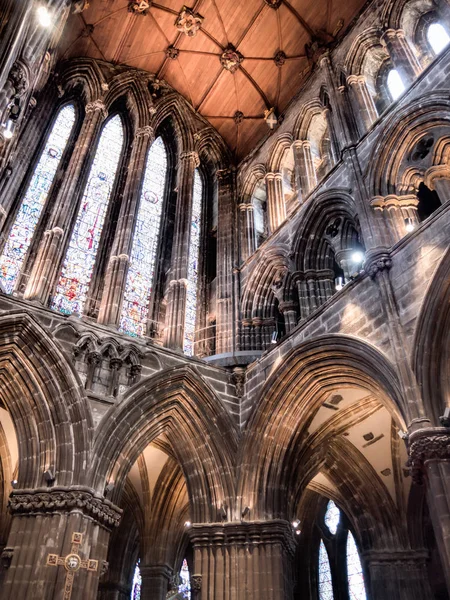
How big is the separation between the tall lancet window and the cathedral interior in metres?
0.08

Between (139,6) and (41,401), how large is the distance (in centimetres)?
1124

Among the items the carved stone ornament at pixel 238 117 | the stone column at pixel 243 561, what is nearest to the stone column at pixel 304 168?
the carved stone ornament at pixel 238 117

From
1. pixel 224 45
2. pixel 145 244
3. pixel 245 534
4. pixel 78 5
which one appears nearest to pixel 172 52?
pixel 224 45

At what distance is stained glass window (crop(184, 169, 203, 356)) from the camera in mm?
14445

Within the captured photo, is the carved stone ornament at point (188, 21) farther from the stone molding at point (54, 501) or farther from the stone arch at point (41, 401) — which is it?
the stone molding at point (54, 501)

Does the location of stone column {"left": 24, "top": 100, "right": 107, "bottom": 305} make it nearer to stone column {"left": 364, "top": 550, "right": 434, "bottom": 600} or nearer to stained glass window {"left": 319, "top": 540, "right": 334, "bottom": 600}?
stone column {"left": 364, "top": 550, "right": 434, "bottom": 600}

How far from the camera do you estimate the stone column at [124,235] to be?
1245 cm

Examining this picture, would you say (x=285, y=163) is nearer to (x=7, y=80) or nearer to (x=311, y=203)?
(x=311, y=203)

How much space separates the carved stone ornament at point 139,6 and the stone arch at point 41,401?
32.2ft

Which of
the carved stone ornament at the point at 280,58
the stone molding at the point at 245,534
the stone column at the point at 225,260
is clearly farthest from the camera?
the carved stone ornament at the point at 280,58

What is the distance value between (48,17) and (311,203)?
672 centimetres

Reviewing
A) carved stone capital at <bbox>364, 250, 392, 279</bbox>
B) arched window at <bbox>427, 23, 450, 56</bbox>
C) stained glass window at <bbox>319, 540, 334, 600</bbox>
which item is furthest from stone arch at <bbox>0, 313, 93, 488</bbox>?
arched window at <bbox>427, 23, 450, 56</bbox>

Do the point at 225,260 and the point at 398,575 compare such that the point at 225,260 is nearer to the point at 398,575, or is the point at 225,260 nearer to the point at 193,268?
the point at 193,268

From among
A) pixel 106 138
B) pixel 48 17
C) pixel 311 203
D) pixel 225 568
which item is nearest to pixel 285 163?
pixel 311 203
